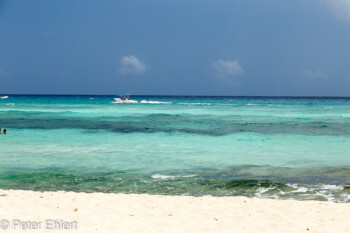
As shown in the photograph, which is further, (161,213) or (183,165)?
(183,165)

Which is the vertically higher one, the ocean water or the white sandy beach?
the white sandy beach

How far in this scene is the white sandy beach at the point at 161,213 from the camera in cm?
650

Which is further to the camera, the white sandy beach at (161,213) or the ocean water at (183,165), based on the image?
the ocean water at (183,165)

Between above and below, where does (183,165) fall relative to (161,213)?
below

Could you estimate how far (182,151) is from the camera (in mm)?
17000

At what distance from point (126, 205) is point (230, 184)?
362cm

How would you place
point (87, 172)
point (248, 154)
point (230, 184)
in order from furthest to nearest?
point (248, 154)
point (87, 172)
point (230, 184)

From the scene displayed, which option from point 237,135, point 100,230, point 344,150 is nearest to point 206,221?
point 100,230

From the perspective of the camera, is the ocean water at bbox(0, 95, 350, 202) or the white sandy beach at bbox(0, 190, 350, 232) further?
the ocean water at bbox(0, 95, 350, 202)

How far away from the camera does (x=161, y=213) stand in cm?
747

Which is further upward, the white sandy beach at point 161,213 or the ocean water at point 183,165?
the white sandy beach at point 161,213

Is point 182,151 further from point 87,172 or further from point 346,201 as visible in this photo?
point 346,201

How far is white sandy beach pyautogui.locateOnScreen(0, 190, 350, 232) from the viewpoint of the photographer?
21.3 feet

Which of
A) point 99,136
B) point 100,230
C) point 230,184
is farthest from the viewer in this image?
point 99,136
